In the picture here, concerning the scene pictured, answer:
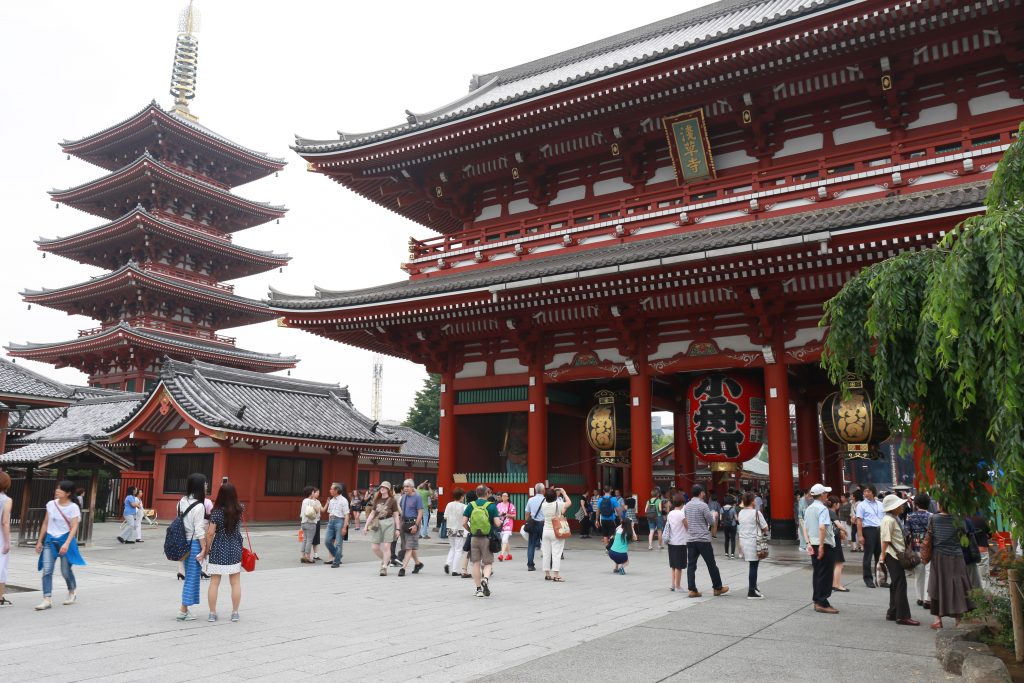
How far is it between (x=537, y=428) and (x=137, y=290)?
3069 centimetres

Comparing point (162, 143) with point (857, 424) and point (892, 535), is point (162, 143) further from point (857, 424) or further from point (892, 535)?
point (892, 535)

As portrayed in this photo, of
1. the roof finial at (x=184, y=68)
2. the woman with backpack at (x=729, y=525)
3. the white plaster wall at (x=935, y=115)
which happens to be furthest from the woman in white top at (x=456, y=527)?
the roof finial at (x=184, y=68)

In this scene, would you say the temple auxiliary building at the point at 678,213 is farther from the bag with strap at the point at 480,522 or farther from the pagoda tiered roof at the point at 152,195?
the pagoda tiered roof at the point at 152,195

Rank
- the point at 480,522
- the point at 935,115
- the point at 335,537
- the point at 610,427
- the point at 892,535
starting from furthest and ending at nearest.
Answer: the point at 610,427, the point at 935,115, the point at 335,537, the point at 480,522, the point at 892,535

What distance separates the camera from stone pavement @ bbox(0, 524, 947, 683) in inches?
255

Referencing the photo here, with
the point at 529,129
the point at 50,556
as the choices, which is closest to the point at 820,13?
the point at 529,129

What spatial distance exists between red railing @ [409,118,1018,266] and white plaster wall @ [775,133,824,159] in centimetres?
61

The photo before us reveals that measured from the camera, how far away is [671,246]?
15.9m

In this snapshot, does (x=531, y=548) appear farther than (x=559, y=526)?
Yes

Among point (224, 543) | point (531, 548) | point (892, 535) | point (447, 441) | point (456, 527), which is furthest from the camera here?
point (447, 441)

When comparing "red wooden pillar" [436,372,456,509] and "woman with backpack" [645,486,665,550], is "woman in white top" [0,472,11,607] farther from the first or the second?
"woman with backpack" [645,486,665,550]

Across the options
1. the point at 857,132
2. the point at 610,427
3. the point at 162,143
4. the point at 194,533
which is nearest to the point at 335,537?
the point at 194,533

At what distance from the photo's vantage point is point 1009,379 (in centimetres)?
528

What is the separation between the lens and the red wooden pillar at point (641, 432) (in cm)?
1825
